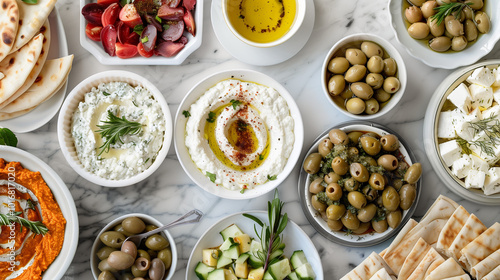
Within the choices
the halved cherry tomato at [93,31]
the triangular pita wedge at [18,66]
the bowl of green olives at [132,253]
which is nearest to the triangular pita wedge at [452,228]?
the bowl of green olives at [132,253]

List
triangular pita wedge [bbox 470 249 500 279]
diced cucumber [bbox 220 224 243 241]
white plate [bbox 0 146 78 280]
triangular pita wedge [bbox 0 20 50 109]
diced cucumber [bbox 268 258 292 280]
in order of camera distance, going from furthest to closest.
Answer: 1. diced cucumber [bbox 220 224 243 241]
2. diced cucumber [bbox 268 258 292 280]
3. triangular pita wedge [bbox 0 20 50 109]
4. white plate [bbox 0 146 78 280]
5. triangular pita wedge [bbox 470 249 500 279]

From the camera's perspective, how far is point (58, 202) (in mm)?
2449

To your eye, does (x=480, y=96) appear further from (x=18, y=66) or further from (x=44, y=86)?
(x=18, y=66)

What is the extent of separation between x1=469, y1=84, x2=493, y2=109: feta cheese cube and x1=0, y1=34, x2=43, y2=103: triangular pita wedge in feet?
8.22

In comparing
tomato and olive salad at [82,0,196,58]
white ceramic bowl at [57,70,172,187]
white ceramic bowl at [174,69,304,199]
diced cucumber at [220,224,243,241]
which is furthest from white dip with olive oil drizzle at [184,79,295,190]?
tomato and olive salad at [82,0,196,58]

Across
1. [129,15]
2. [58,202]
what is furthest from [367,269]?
[129,15]

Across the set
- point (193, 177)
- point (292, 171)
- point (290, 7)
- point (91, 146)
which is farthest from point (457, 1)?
point (91, 146)

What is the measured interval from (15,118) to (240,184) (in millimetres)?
1420

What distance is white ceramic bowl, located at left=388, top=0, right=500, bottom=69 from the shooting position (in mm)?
2619

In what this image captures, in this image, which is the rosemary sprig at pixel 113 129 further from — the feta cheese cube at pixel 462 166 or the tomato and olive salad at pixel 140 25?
the feta cheese cube at pixel 462 166

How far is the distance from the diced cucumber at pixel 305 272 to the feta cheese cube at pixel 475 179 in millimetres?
1052

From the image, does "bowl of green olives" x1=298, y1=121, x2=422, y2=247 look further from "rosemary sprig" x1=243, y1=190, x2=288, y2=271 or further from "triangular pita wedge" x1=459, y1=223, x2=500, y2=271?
"triangular pita wedge" x1=459, y1=223, x2=500, y2=271

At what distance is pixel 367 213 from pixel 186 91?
134 centimetres

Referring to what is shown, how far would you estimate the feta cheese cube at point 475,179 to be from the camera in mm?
2551
